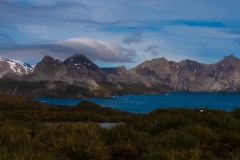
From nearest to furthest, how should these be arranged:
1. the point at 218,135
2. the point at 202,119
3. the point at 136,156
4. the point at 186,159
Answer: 1. the point at 186,159
2. the point at 136,156
3. the point at 218,135
4. the point at 202,119

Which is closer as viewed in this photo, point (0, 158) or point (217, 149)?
point (0, 158)

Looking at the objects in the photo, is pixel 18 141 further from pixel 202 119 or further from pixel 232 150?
pixel 202 119

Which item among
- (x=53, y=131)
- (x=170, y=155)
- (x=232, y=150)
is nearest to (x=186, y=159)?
(x=170, y=155)

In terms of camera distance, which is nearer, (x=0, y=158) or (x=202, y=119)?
(x=0, y=158)

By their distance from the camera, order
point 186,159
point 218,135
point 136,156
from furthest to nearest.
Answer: point 218,135 → point 136,156 → point 186,159

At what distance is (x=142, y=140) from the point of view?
13383 millimetres

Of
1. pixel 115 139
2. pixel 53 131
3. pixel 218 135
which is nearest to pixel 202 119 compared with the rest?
pixel 218 135

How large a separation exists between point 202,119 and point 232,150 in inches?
240

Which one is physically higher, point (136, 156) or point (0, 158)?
point (0, 158)

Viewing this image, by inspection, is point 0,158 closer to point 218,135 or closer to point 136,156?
point 136,156

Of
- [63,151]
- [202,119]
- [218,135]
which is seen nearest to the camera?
[63,151]

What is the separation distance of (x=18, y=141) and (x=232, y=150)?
7.33 metres

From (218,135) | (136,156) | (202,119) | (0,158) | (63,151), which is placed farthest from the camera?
(202,119)

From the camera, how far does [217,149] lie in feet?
44.2
